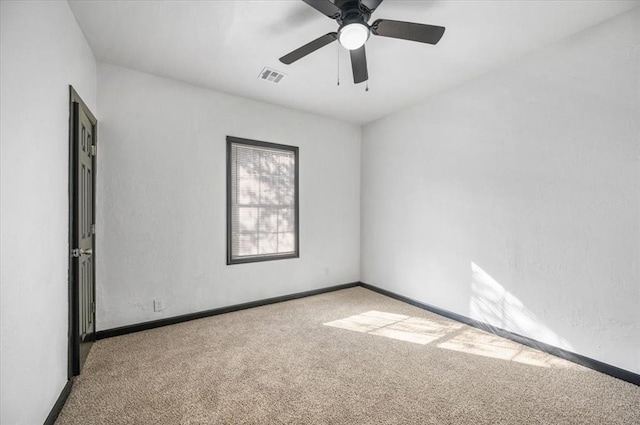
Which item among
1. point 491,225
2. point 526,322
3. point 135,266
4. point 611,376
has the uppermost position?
point 491,225

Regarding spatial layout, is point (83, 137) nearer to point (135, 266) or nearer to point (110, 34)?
point (110, 34)

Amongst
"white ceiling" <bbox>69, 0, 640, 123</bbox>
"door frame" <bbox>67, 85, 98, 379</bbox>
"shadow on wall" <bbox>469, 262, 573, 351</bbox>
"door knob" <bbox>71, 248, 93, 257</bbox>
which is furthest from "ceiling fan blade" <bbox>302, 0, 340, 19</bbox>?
"shadow on wall" <bbox>469, 262, 573, 351</bbox>

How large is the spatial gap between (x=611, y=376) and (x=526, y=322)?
25.1 inches

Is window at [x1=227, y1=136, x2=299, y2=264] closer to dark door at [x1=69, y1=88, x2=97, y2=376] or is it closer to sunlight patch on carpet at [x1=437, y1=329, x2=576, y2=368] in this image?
dark door at [x1=69, y1=88, x2=97, y2=376]

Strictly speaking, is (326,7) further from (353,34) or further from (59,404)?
(59,404)

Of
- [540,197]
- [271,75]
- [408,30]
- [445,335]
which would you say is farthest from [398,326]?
[271,75]

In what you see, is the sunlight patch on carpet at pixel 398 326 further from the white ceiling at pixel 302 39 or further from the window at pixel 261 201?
the white ceiling at pixel 302 39

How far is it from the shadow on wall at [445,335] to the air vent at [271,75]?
9.44 feet

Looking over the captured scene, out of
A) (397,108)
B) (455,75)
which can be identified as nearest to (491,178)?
(455,75)

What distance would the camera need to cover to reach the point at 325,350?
2643mm

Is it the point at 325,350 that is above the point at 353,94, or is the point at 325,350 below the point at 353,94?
below

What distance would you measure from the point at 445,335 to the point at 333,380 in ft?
4.83

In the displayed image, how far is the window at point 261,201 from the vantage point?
12.1 ft

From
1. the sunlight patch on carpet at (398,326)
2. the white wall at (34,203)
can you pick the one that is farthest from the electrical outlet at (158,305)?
the sunlight patch on carpet at (398,326)
